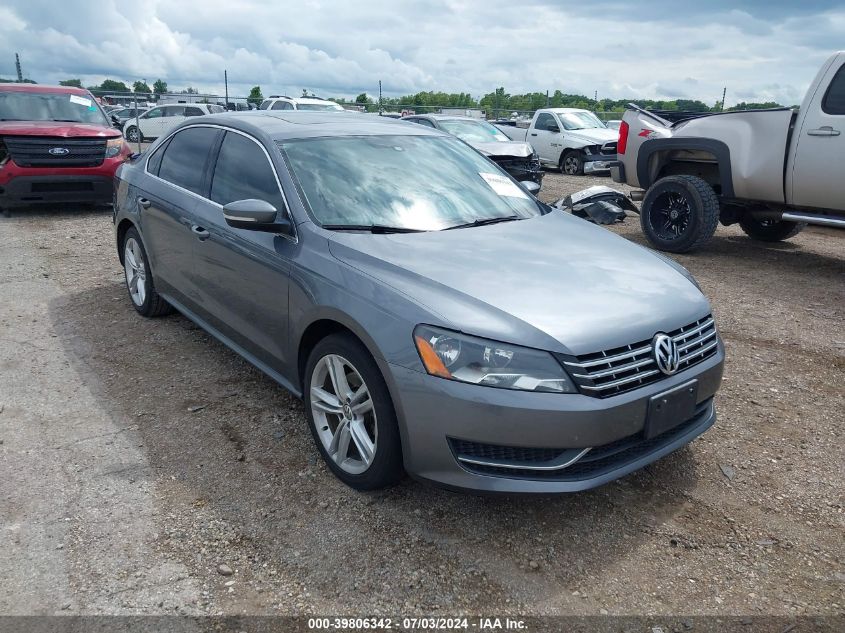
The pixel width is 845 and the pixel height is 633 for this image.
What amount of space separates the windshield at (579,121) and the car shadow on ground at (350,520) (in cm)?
1565

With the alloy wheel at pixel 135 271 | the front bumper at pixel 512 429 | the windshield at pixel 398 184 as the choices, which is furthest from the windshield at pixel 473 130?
the front bumper at pixel 512 429

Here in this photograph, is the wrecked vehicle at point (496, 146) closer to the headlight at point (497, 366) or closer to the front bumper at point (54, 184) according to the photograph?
the front bumper at point (54, 184)

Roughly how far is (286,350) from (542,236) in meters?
1.43

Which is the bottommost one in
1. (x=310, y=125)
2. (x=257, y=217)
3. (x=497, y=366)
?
(x=497, y=366)

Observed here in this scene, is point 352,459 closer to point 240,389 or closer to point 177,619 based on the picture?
point 177,619

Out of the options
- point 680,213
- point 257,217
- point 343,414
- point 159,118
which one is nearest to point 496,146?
point 680,213

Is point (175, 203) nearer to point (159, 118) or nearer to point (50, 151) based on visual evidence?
point (50, 151)

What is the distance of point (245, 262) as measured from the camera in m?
3.68

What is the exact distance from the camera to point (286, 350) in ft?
11.2

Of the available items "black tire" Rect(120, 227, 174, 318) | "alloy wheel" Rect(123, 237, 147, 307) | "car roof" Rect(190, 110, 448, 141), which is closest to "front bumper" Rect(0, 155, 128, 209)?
"alloy wheel" Rect(123, 237, 147, 307)

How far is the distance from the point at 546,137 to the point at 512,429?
16712mm

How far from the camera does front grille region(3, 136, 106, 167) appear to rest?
9.48 m

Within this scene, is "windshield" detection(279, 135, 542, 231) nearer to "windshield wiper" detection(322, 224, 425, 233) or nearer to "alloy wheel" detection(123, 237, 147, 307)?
"windshield wiper" detection(322, 224, 425, 233)

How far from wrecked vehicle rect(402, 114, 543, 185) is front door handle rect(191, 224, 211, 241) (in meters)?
8.78
